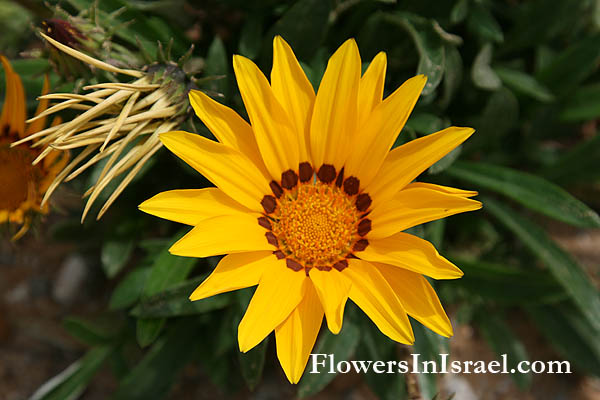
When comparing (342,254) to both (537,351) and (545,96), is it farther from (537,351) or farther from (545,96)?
(537,351)

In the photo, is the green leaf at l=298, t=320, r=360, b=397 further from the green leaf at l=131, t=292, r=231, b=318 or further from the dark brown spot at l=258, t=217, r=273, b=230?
the dark brown spot at l=258, t=217, r=273, b=230

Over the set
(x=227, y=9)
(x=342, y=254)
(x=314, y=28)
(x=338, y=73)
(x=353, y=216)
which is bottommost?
(x=342, y=254)

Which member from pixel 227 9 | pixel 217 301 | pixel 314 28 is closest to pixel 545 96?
pixel 314 28

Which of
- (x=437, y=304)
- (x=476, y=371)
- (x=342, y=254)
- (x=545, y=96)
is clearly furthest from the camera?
(x=476, y=371)

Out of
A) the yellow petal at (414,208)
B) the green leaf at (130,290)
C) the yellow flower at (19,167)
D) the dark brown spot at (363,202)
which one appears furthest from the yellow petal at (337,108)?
the green leaf at (130,290)

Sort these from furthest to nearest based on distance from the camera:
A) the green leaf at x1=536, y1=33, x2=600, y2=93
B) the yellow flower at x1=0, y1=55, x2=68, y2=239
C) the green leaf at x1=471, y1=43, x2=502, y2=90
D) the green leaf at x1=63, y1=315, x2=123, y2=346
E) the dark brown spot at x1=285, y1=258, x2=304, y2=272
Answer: the green leaf at x1=536, y1=33, x2=600, y2=93 < the green leaf at x1=63, y1=315, x2=123, y2=346 < the green leaf at x1=471, y1=43, x2=502, y2=90 < the yellow flower at x1=0, y1=55, x2=68, y2=239 < the dark brown spot at x1=285, y1=258, x2=304, y2=272

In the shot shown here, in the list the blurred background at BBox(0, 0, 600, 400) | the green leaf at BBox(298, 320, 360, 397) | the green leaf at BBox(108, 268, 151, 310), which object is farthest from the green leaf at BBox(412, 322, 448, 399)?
the green leaf at BBox(108, 268, 151, 310)
